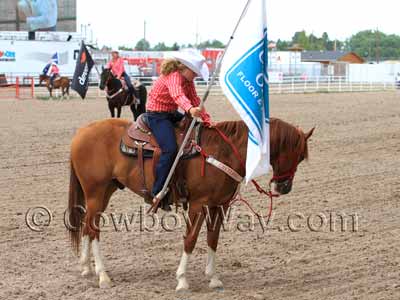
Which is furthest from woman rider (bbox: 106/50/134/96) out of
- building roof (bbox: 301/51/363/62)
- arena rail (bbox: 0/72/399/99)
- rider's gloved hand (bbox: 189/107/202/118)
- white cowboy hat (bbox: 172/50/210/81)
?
building roof (bbox: 301/51/363/62)

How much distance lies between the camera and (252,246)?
294 inches

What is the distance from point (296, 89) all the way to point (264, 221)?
34.2 meters

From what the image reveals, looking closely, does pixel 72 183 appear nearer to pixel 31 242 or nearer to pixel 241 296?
pixel 31 242

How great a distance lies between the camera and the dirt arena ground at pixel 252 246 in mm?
6078

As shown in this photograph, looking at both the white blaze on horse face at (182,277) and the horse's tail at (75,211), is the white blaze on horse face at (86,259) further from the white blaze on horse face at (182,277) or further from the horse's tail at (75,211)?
the white blaze on horse face at (182,277)

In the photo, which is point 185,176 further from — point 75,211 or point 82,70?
point 82,70

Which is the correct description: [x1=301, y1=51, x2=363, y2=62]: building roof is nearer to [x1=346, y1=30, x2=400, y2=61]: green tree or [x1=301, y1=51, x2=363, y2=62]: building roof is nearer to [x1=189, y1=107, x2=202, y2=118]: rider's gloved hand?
[x1=346, y1=30, x2=400, y2=61]: green tree

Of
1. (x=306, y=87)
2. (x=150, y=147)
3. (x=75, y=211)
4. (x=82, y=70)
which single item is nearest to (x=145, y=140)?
(x=150, y=147)

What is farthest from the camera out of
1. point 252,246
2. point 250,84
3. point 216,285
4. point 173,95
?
point 252,246

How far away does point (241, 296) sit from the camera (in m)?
Result: 5.92

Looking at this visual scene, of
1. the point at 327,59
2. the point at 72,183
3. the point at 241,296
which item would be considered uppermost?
the point at 327,59

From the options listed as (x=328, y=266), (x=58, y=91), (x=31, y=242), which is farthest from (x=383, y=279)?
(x=58, y=91)

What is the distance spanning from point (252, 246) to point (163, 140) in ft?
6.24

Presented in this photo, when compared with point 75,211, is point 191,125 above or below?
above
